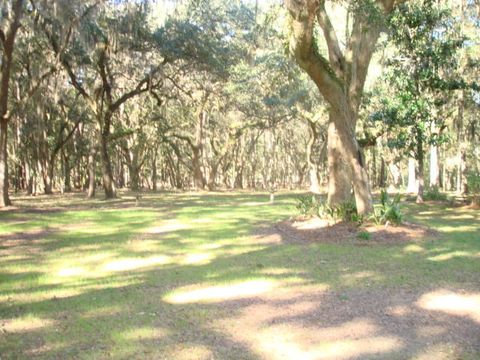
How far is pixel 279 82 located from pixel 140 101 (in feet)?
55.1

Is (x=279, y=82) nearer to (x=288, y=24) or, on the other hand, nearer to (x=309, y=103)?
(x=309, y=103)

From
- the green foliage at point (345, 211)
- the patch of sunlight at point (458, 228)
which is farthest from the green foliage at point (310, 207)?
the patch of sunlight at point (458, 228)

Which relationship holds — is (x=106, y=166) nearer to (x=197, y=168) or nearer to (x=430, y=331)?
(x=197, y=168)

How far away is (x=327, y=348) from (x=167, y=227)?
11106 millimetres

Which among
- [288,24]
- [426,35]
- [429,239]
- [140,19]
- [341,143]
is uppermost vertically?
[140,19]

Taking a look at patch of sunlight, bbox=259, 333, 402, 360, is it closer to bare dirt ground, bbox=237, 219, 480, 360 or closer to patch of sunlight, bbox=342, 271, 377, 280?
bare dirt ground, bbox=237, 219, 480, 360

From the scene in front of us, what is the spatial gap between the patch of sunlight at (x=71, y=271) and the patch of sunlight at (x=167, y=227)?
510 centimetres

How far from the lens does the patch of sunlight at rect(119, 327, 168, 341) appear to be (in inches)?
227

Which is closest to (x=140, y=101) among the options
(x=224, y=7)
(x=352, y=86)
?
(x=224, y=7)

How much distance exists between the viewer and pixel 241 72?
3055 cm

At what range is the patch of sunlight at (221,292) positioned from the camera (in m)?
7.47

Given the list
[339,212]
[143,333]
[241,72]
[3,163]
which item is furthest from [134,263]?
[241,72]

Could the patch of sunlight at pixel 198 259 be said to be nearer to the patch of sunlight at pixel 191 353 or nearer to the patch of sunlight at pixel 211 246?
the patch of sunlight at pixel 211 246

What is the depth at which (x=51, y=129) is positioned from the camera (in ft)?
134
